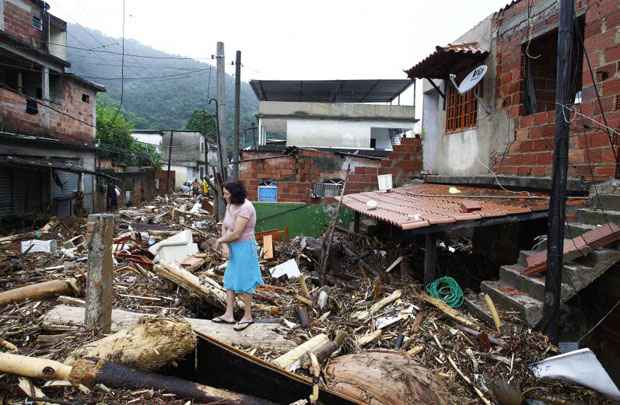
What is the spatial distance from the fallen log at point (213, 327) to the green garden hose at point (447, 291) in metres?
2.35

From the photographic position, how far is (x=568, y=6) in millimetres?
4102

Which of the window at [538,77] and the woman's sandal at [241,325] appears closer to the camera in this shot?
the woman's sandal at [241,325]

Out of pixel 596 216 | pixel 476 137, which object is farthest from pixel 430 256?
pixel 476 137

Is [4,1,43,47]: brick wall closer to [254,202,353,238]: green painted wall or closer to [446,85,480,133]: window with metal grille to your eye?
[254,202,353,238]: green painted wall

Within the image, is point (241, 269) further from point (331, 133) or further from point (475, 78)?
point (331, 133)

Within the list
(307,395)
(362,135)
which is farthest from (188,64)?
(307,395)

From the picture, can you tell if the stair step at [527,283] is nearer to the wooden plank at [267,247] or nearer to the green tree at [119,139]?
the wooden plank at [267,247]

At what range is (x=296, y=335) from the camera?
4.86m

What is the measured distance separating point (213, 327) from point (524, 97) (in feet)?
22.6

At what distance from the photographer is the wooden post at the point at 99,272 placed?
4000mm

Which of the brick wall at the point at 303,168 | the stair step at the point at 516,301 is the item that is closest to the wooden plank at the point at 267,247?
the brick wall at the point at 303,168

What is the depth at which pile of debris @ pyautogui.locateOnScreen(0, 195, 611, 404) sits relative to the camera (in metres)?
3.27

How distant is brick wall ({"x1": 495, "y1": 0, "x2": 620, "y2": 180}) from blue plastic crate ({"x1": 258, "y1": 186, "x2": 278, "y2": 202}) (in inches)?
258

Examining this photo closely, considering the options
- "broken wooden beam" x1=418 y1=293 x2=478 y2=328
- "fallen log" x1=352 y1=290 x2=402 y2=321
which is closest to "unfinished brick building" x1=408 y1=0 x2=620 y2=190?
"broken wooden beam" x1=418 y1=293 x2=478 y2=328
